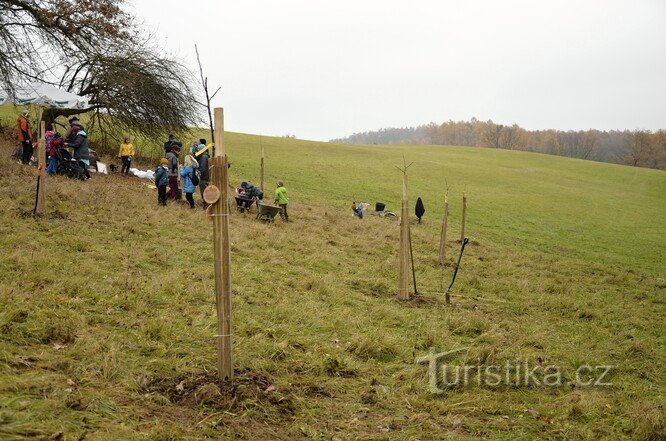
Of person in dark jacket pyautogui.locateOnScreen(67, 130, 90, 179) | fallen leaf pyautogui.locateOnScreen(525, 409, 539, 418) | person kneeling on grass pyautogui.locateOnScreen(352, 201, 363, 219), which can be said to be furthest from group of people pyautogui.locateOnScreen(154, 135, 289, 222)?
fallen leaf pyautogui.locateOnScreen(525, 409, 539, 418)

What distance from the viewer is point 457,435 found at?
5219mm

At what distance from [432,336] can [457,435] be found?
3.17 metres

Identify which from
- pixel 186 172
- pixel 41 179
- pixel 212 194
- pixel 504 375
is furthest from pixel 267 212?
pixel 212 194

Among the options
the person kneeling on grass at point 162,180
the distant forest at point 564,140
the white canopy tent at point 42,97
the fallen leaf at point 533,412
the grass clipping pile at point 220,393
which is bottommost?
the fallen leaf at point 533,412

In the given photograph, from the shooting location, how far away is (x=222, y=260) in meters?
5.58

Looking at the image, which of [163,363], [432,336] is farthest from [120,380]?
[432,336]

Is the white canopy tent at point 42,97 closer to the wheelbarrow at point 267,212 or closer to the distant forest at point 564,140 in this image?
the wheelbarrow at point 267,212

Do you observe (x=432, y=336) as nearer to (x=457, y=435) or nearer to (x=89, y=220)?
(x=457, y=435)

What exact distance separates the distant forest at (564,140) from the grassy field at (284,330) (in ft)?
295

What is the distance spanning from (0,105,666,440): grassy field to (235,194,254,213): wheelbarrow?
0.89m

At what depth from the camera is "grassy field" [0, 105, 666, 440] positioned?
203 inches

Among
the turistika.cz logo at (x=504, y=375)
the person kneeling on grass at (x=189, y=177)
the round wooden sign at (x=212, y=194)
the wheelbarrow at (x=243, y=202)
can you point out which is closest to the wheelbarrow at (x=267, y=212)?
the wheelbarrow at (x=243, y=202)

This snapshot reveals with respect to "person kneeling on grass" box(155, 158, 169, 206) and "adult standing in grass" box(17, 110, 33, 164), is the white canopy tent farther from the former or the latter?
"person kneeling on grass" box(155, 158, 169, 206)

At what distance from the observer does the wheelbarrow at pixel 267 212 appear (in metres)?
18.1
